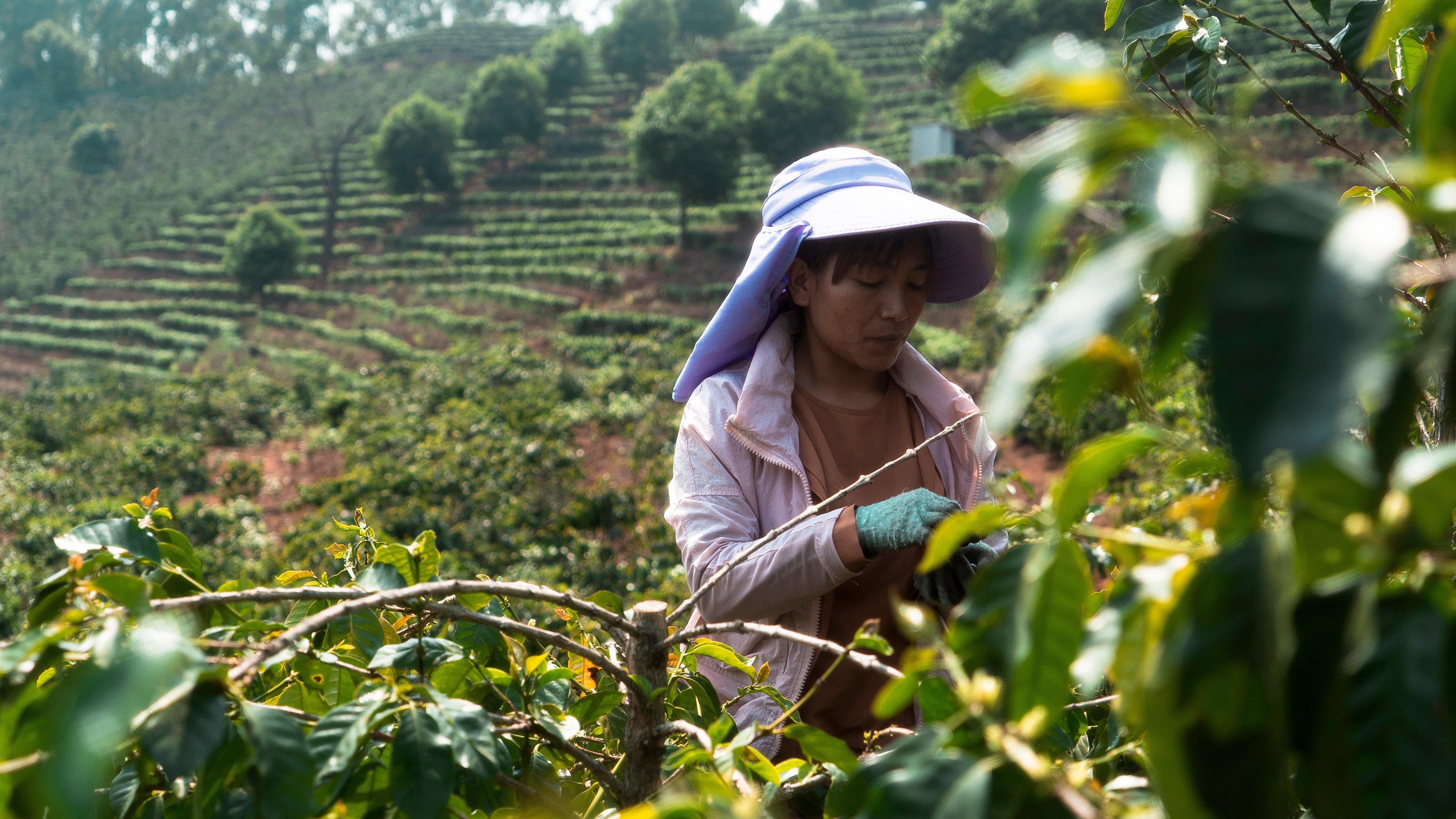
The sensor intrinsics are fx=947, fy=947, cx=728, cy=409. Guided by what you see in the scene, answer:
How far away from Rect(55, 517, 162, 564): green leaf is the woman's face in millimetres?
1020

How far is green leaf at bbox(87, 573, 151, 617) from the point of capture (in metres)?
0.45

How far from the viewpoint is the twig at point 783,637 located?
21.9 inches

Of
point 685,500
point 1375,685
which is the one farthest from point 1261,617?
point 685,500

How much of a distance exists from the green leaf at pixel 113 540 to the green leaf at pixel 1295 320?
0.63 metres

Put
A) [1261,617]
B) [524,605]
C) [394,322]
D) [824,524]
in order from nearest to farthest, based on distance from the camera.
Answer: [1261,617] → [824,524] → [524,605] → [394,322]

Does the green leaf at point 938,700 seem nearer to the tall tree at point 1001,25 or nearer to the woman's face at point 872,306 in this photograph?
the woman's face at point 872,306

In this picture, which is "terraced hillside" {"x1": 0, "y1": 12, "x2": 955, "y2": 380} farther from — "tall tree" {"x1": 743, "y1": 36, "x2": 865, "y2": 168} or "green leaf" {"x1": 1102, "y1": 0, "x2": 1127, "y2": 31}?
"green leaf" {"x1": 1102, "y1": 0, "x2": 1127, "y2": 31}

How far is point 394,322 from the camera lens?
19281mm

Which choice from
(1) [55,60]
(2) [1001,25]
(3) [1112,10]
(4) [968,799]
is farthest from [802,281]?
(1) [55,60]

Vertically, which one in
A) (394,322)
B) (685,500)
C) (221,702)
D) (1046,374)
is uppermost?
(1046,374)

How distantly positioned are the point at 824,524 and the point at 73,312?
85.3 feet

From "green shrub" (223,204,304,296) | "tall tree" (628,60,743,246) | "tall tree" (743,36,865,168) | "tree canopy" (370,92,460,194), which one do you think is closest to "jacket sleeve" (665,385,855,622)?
"tall tree" (628,60,743,246)

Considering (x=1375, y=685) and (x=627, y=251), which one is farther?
(x=627, y=251)

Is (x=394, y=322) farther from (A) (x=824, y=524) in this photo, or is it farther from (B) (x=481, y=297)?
(A) (x=824, y=524)
